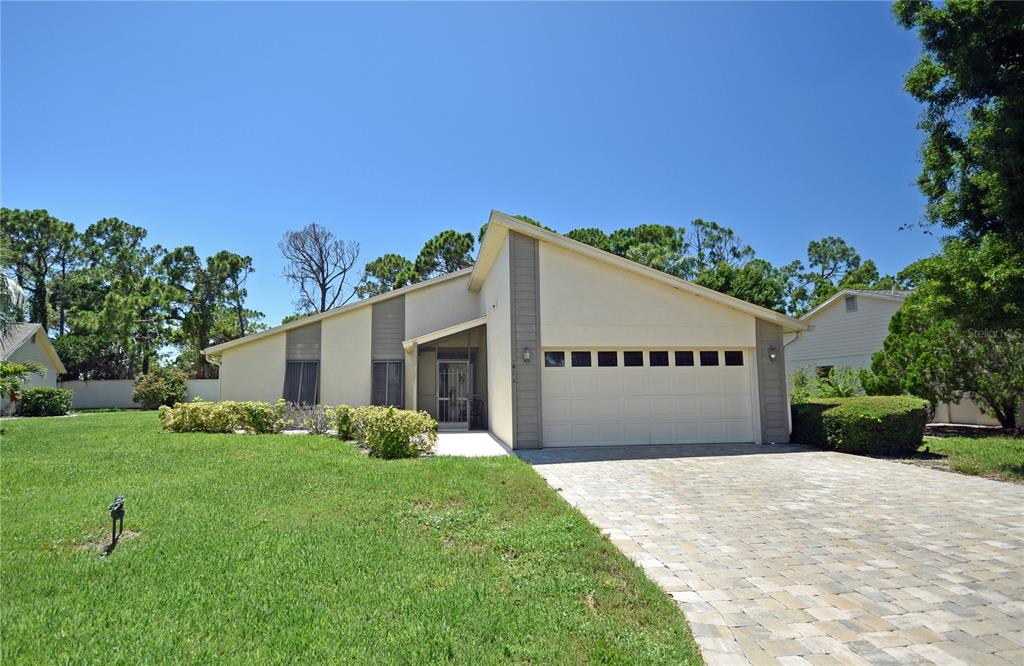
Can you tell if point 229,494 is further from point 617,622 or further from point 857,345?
point 857,345

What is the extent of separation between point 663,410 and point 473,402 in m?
6.43

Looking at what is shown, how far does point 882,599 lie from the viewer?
371 cm

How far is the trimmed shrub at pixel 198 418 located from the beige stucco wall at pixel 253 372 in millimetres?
2599

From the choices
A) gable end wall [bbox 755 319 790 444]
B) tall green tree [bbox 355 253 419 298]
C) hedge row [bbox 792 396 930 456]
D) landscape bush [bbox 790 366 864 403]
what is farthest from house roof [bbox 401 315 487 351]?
tall green tree [bbox 355 253 419 298]

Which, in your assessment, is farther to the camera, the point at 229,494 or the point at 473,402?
the point at 473,402

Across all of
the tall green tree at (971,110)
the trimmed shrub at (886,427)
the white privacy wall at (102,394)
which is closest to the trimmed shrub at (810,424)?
the trimmed shrub at (886,427)

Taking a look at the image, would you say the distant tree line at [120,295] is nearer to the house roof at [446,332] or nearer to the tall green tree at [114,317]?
the tall green tree at [114,317]

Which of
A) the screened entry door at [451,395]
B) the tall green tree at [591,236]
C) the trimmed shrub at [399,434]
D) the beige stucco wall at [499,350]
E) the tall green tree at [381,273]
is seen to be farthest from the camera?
the tall green tree at [381,273]

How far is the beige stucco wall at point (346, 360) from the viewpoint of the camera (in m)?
16.9

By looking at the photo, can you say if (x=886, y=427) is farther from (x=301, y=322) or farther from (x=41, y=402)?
(x=41, y=402)

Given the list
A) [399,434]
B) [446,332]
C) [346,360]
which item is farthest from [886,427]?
[346,360]

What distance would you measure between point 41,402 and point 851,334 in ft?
118

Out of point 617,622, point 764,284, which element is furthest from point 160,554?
point 764,284

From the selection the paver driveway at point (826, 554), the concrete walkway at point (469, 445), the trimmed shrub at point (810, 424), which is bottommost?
the paver driveway at point (826, 554)
